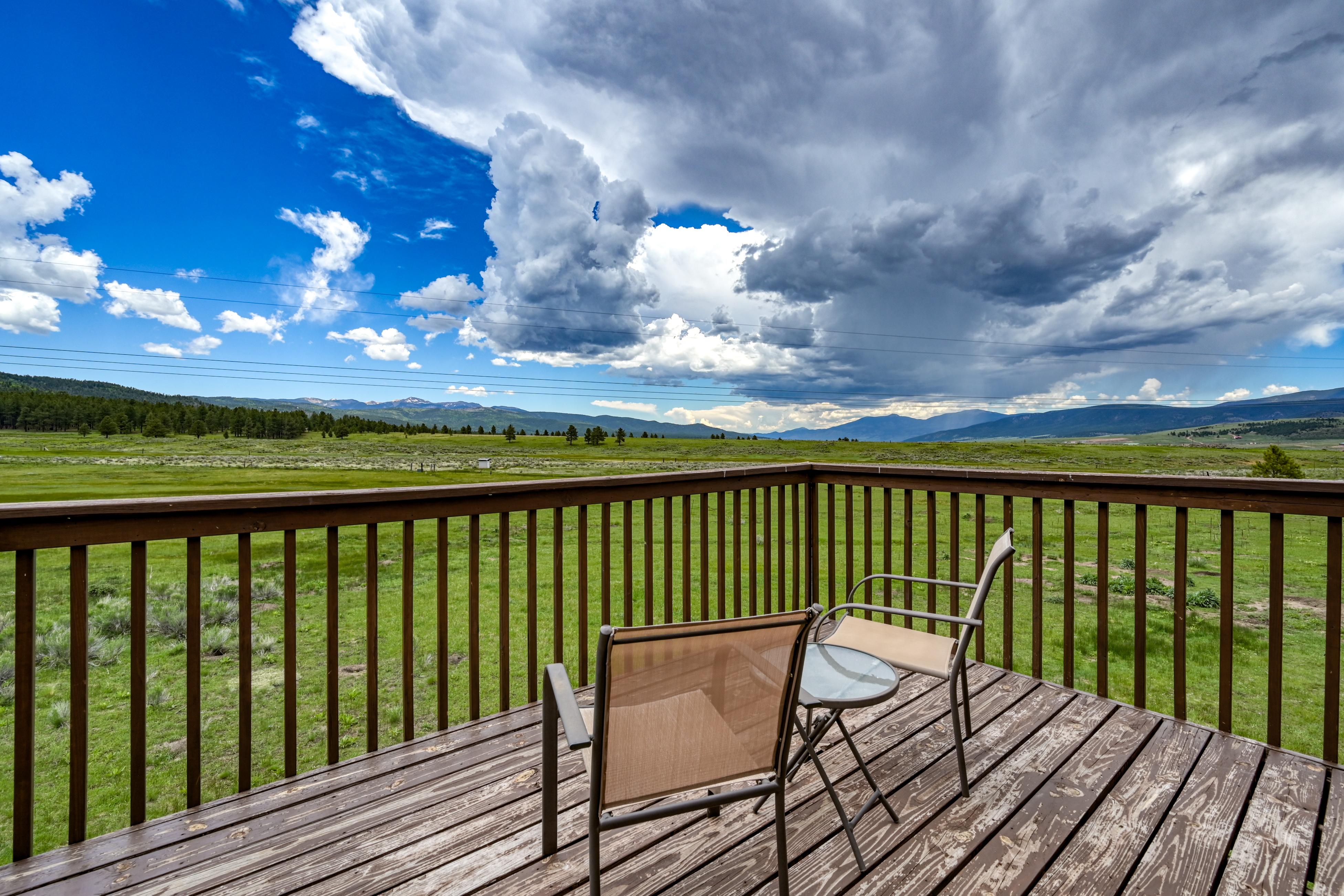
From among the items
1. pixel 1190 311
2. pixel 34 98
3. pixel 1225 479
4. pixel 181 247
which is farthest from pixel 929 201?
pixel 181 247

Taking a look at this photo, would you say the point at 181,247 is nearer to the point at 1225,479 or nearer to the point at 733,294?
the point at 733,294

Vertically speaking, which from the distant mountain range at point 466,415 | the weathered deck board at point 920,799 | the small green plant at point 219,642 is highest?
the distant mountain range at point 466,415

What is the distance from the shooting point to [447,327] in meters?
28.8

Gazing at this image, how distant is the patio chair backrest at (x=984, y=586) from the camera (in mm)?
1859

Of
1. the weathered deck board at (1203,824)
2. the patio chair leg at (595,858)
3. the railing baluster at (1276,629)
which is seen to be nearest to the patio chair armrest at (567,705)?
the patio chair leg at (595,858)

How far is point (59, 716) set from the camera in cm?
470

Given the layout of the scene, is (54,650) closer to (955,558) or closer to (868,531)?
(868,531)

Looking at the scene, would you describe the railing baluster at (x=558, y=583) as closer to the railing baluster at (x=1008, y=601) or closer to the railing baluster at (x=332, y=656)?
the railing baluster at (x=332, y=656)

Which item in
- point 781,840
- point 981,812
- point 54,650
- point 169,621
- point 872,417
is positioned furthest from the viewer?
point 872,417

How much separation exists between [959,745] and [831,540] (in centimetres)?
173

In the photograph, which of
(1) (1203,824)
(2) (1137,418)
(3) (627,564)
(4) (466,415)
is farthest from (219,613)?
(2) (1137,418)

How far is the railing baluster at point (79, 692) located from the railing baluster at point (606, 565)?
167 cm

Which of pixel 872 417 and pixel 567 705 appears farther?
pixel 872 417

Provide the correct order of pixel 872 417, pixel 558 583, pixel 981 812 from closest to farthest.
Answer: pixel 981 812
pixel 558 583
pixel 872 417
